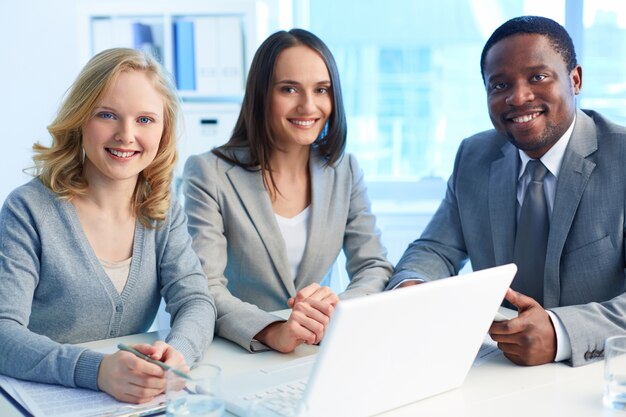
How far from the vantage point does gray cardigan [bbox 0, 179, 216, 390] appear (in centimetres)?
137

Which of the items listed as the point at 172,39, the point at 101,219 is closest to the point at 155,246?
the point at 101,219

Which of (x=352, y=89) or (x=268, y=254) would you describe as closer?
(x=268, y=254)

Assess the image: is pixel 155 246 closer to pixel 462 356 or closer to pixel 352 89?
pixel 462 356

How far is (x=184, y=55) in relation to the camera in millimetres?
3631

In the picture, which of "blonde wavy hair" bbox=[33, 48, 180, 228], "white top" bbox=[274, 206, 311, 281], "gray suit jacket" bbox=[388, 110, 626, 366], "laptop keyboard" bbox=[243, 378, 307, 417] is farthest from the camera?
"white top" bbox=[274, 206, 311, 281]

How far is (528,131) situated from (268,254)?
0.78 m

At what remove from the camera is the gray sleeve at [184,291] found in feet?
4.90

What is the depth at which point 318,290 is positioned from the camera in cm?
162

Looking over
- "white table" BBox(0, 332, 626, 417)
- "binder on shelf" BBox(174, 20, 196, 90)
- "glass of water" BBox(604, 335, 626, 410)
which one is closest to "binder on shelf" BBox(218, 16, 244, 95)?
"binder on shelf" BBox(174, 20, 196, 90)

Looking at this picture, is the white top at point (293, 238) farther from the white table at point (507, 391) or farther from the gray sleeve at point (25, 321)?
the gray sleeve at point (25, 321)

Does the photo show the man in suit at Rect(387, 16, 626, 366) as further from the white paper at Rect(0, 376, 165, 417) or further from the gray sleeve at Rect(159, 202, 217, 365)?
the white paper at Rect(0, 376, 165, 417)

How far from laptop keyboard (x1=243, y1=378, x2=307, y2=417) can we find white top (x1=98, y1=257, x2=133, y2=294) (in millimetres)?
546

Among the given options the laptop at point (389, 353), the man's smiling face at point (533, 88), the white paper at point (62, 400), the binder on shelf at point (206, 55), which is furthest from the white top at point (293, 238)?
the binder on shelf at point (206, 55)

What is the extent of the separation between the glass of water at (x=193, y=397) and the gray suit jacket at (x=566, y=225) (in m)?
0.82
